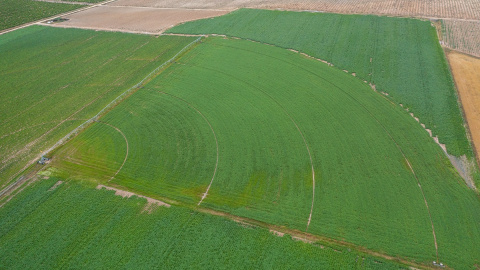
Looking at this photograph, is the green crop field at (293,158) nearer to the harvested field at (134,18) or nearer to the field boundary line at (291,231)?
the field boundary line at (291,231)

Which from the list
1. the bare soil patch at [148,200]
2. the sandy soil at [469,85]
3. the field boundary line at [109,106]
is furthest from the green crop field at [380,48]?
the bare soil patch at [148,200]

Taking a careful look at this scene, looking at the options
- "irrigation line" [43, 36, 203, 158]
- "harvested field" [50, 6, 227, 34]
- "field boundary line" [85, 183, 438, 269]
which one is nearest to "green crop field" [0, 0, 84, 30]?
"harvested field" [50, 6, 227, 34]

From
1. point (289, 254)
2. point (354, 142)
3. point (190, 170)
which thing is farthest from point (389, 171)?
point (190, 170)

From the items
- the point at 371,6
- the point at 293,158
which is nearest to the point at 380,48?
the point at 371,6

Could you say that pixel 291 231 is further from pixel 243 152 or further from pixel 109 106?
pixel 109 106

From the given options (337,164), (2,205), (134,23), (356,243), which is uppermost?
(134,23)

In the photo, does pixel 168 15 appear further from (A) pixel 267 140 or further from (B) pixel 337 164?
(B) pixel 337 164
